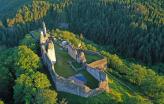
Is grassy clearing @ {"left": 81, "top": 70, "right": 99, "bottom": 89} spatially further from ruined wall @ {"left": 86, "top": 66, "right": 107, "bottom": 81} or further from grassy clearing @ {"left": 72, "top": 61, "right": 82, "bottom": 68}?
grassy clearing @ {"left": 72, "top": 61, "right": 82, "bottom": 68}

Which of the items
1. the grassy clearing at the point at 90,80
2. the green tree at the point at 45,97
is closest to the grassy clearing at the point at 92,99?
the grassy clearing at the point at 90,80

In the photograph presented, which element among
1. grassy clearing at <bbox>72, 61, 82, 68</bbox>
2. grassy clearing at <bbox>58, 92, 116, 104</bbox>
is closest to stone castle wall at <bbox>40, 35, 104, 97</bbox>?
grassy clearing at <bbox>58, 92, 116, 104</bbox>

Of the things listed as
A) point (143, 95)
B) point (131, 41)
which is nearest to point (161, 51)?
point (131, 41)

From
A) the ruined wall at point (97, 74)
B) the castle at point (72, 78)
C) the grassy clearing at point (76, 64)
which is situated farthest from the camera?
the grassy clearing at point (76, 64)

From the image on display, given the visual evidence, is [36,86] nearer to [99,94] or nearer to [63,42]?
[99,94]

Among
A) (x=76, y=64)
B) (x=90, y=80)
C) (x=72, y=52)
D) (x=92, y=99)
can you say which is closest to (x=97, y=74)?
(x=90, y=80)

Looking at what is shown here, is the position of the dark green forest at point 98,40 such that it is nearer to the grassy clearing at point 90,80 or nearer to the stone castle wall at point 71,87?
the stone castle wall at point 71,87

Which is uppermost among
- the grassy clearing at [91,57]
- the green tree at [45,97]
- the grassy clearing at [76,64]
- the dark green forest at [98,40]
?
the green tree at [45,97]
